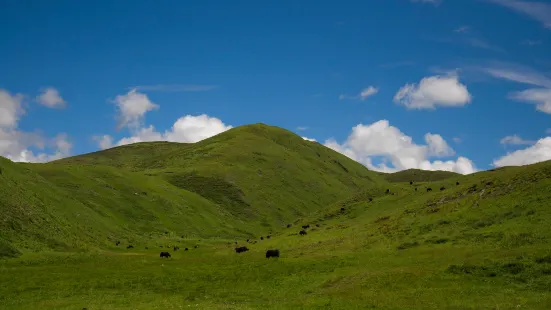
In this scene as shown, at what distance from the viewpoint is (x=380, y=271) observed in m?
40.2

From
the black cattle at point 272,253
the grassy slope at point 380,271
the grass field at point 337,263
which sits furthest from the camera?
the black cattle at point 272,253

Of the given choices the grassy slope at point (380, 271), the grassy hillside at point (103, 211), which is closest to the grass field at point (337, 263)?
the grassy slope at point (380, 271)

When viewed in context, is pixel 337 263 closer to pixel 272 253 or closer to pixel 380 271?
pixel 380 271

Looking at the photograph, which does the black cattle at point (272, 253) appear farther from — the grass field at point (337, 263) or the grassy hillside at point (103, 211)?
the grassy hillside at point (103, 211)

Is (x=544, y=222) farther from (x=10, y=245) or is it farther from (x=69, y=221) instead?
(x=69, y=221)

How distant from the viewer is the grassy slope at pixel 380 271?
32.0 meters

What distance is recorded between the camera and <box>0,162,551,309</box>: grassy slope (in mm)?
32031

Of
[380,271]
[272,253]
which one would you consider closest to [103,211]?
[272,253]

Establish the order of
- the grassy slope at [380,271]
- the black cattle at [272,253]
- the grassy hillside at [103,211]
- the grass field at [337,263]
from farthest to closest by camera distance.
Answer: the grassy hillside at [103,211], the black cattle at [272,253], the grass field at [337,263], the grassy slope at [380,271]

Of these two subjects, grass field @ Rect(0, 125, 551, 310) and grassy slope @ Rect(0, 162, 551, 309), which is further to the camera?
grass field @ Rect(0, 125, 551, 310)

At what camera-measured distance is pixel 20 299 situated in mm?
35812

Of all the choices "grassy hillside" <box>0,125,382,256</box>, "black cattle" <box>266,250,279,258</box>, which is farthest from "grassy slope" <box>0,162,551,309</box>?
"grassy hillside" <box>0,125,382,256</box>

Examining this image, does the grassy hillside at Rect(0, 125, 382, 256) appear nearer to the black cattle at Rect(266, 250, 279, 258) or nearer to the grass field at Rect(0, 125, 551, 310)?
the grass field at Rect(0, 125, 551, 310)

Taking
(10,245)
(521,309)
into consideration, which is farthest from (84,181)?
(521,309)
